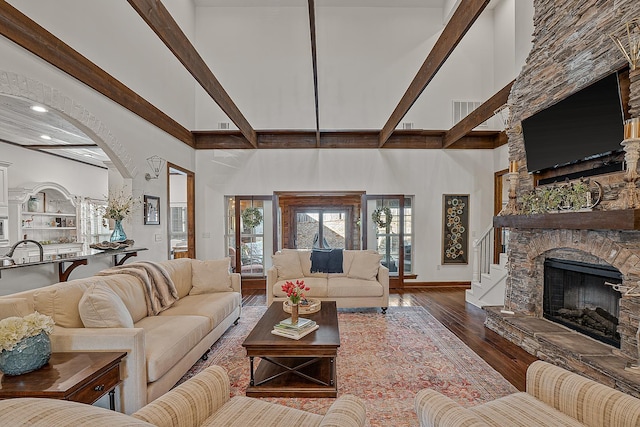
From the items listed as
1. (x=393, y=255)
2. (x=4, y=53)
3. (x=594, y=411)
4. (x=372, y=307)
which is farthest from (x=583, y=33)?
(x=4, y=53)

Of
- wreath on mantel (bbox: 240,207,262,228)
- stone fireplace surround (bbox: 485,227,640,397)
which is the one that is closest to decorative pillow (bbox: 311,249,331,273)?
wreath on mantel (bbox: 240,207,262,228)

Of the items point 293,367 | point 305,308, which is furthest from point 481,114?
point 293,367

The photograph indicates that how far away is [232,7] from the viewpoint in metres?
6.22

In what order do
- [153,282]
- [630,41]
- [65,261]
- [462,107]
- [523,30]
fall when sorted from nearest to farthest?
[630,41] < [65,261] < [153,282] < [523,30] < [462,107]

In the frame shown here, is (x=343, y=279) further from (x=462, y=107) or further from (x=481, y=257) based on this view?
(x=462, y=107)

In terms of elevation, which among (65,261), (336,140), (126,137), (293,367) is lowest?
(293,367)

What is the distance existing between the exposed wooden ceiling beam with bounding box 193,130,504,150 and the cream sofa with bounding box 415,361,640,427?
17.1 feet

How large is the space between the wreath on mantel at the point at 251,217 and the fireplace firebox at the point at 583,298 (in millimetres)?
4889

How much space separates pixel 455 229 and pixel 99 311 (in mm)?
6154

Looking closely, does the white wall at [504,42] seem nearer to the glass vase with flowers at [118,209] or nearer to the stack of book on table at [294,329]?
the stack of book on table at [294,329]

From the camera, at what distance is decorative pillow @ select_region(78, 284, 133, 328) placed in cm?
212

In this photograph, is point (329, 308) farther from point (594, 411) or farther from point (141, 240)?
point (141, 240)

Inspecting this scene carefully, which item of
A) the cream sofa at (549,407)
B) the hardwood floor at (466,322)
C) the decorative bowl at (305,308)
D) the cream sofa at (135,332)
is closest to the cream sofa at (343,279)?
the hardwood floor at (466,322)

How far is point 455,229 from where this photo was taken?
641 cm
